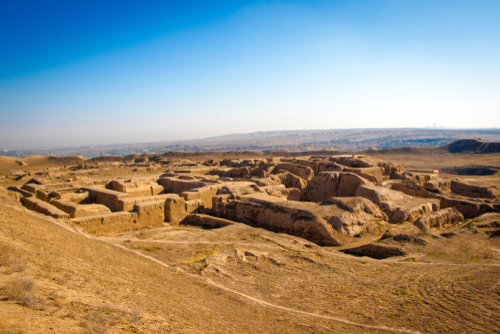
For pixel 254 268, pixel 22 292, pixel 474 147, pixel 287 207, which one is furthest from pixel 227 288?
pixel 474 147

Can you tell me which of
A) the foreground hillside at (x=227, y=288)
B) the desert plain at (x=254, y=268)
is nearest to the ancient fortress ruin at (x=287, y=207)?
the desert plain at (x=254, y=268)

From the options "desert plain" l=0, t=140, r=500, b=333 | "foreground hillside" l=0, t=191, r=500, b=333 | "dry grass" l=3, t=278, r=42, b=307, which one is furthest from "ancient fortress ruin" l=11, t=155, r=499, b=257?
"dry grass" l=3, t=278, r=42, b=307

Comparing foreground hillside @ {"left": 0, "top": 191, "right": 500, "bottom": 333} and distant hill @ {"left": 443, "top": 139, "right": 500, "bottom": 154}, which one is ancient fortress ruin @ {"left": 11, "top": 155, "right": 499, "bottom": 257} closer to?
foreground hillside @ {"left": 0, "top": 191, "right": 500, "bottom": 333}

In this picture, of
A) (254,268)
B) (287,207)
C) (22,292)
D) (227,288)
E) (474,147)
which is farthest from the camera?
(474,147)

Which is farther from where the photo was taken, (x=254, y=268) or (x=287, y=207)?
(x=287, y=207)

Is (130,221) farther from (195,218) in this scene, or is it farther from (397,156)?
(397,156)

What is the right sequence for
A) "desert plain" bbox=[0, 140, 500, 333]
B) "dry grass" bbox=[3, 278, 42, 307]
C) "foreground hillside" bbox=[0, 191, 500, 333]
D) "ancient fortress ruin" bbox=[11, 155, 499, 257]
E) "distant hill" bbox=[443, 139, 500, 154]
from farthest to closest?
"distant hill" bbox=[443, 139, 500, 154], "ancient fortress ruin" bbox=[11, 155, 499, 257], "desert plain" bbox=[0, 140, 500, 333], "foreground hillside" bbox=[0, 191, 500, 333], "dry grass" bbox=[3, 278, 42, 307]

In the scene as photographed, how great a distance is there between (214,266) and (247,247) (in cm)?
177

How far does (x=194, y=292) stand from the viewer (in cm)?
539

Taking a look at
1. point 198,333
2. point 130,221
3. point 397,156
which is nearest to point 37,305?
Result: point 198,333

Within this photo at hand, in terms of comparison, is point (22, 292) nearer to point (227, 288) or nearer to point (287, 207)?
point (227, 288)

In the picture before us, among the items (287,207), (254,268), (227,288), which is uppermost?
(287,207)

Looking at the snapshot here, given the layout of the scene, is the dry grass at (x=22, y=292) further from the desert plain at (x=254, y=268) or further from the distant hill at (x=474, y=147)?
the distant hill at (x=474, y=147)

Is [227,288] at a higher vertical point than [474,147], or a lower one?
lower
